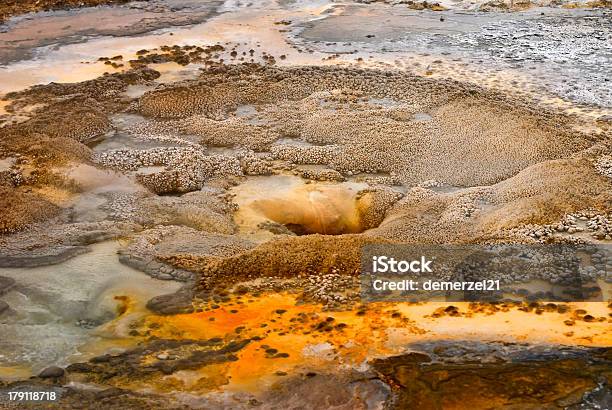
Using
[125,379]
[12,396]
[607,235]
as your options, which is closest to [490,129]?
[607,235]

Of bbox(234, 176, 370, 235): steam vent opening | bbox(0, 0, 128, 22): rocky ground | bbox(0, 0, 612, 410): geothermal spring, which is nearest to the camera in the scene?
bbox(0, 0, 612, 410): geothermal spring

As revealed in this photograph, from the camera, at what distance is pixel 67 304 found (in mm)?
Result: 5465

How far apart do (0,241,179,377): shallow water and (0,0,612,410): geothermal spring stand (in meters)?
0.02

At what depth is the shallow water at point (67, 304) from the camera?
4773 millimetres

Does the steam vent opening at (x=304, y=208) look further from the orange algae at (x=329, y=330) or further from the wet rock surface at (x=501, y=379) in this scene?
the wet rock surface at (x=501, y=379)

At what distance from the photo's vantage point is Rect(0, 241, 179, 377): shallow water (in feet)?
15.7

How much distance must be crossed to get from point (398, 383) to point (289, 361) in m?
0.75

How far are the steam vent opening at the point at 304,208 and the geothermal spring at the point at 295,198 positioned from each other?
0.03m

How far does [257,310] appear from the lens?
5344 millimetres

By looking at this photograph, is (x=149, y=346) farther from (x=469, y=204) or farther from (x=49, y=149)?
(x=49, y=149)

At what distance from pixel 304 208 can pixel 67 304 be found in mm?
3019
